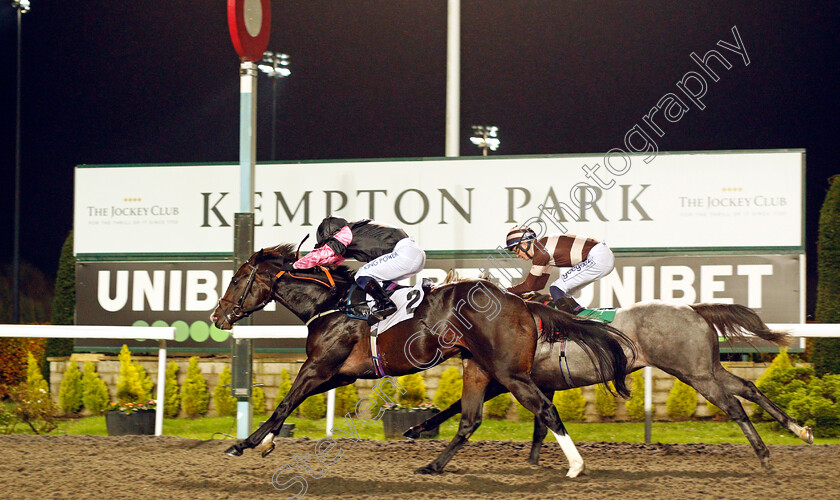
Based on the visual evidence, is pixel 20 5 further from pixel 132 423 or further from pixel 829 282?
pixel 829 282

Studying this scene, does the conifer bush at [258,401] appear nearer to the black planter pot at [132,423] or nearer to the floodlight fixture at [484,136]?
the black planter pot at [132,423]

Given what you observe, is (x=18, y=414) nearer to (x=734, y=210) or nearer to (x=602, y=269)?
(x=602, y=269)

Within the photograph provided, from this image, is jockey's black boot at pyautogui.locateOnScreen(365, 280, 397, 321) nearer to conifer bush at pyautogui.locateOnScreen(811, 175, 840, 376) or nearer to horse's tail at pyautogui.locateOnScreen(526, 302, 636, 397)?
horse's tail at pyautogui.locateOnScreen(526, 302, 636, 397)

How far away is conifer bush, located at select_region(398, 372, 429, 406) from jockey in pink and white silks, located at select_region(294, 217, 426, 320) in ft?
7.02

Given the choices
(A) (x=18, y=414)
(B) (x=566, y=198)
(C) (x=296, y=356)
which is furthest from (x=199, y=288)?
(B) (x=566, y=198)

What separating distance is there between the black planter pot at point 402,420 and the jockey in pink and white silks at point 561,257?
1568 millimetres

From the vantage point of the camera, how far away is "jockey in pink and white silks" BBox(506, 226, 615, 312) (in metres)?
5.18

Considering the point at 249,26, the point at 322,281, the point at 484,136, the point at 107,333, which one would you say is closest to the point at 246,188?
the point at 249,26

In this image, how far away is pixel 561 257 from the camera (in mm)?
5207

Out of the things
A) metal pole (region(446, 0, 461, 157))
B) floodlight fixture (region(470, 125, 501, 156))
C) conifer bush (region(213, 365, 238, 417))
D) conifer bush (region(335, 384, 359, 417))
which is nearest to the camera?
conifer bush (region(335, 384, 359, 417))

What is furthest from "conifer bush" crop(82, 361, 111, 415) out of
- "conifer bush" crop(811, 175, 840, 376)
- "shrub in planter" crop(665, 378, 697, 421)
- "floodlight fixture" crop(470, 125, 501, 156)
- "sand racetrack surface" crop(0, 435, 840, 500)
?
"floodlight fixture" crop(470, 125, 501, 156)

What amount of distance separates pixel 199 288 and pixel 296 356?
107cm

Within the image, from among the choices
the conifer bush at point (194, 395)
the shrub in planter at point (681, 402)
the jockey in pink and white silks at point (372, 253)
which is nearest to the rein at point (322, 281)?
the jockey in pink and white silks at point (372, 253)

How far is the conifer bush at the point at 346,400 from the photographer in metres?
7.08
